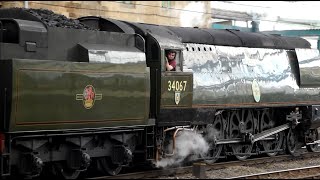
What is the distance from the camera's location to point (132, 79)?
954cm

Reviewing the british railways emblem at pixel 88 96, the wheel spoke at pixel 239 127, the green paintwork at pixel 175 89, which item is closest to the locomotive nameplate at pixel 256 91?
the wheel spoke at pixel 239 127

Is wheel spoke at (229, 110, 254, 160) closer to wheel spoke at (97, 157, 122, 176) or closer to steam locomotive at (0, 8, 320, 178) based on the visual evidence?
steam locomotive at (0, 8, 320, 178)

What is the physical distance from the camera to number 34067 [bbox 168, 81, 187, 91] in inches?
412

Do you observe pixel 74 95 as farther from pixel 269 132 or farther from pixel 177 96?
pixel 269 132

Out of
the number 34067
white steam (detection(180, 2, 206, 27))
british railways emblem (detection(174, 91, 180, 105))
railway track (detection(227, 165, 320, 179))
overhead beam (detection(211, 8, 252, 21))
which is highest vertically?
overhead beam (detection(211, 8, 252, 21))

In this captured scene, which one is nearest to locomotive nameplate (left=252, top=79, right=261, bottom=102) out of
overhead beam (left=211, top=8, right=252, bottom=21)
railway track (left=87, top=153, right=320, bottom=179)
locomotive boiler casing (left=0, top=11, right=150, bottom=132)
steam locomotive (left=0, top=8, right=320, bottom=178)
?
steam locomotive (left=0, top=8, right=320, bottom=178)

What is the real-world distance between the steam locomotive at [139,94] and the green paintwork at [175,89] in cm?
2

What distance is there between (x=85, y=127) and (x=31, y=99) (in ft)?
4.10

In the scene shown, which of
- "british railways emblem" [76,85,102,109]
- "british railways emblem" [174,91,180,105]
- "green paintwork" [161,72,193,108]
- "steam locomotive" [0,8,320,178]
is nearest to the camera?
"steam locomotive" [0,8,320,178]

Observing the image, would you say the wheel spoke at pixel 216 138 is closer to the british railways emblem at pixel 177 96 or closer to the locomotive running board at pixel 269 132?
the locomotive running board at pixel 269 132

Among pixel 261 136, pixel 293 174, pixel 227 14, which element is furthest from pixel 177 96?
pixel 227 14

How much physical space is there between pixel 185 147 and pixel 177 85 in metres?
1.36

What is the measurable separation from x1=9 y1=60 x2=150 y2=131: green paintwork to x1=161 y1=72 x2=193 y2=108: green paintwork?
1.84 feet

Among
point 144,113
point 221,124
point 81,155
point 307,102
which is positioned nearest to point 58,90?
point 81,155
